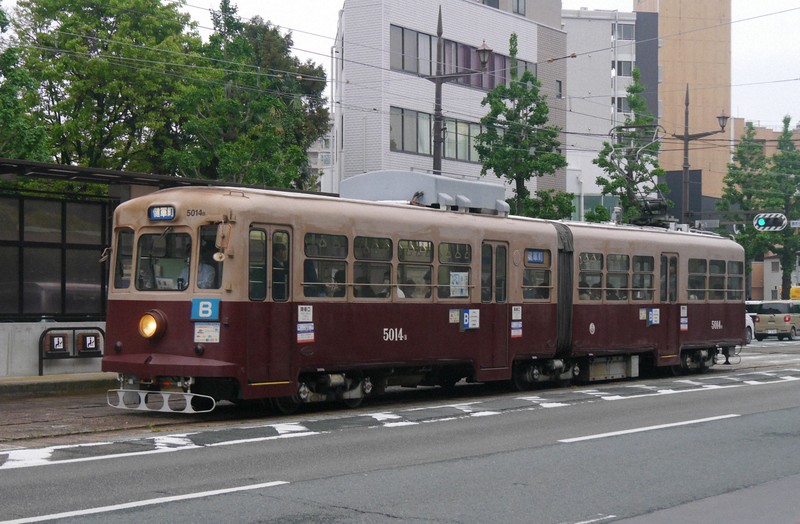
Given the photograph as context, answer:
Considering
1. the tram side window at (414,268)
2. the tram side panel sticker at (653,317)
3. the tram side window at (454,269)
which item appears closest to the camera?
the tram side window at (414,268)

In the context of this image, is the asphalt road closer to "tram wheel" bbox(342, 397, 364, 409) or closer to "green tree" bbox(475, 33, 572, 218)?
"tram wheel" bbox(342, 397, 364, 409)

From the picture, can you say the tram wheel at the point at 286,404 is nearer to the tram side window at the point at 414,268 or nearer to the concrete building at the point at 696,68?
the tram side window at the point at 414,268

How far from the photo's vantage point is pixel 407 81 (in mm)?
44344

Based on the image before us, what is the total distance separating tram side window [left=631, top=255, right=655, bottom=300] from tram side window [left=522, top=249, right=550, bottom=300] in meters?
3.20

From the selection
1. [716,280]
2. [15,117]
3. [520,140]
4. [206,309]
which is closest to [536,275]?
[716,280]

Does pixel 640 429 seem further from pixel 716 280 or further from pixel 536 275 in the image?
pixel 716 280

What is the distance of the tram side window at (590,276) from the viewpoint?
2144cm

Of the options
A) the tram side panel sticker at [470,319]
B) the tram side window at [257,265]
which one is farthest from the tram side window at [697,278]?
the tram side window at [257,265]

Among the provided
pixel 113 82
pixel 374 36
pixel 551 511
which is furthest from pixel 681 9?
pixel 551 511

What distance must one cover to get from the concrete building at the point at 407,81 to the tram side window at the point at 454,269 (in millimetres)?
23298

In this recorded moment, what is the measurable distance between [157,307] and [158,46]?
94.0 ft

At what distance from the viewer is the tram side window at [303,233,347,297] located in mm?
15656

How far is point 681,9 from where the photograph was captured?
309 ft

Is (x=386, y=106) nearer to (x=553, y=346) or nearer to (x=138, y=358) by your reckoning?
(x=553, y=346)
